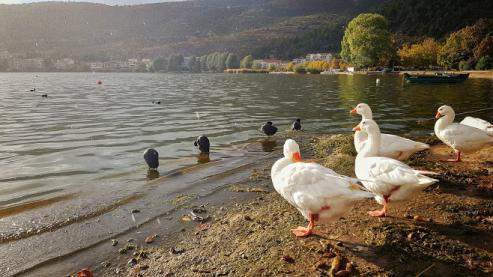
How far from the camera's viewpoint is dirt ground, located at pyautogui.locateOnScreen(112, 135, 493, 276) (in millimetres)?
5148

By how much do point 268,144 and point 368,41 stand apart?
4045 inches

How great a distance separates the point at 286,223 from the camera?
22.4 ft

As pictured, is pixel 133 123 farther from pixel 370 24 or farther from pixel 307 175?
pixel 370 24

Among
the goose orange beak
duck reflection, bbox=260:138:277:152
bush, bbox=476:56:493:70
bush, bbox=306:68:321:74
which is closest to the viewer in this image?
the goose orange beak

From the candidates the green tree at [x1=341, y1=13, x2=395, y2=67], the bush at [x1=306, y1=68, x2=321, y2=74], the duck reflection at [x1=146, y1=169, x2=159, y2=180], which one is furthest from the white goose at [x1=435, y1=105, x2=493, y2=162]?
the bush at [x1=306, y1=68, x2=321, y2=74]

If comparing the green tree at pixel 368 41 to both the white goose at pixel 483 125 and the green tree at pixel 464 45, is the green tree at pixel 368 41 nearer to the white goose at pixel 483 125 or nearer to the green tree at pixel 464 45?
the green tree at pixel 464 45

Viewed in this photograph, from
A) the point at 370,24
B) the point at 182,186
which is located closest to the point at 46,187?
the point at 182,186

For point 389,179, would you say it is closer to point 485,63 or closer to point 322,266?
point 322,266

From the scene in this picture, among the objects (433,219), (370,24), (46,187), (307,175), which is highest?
(370,24)

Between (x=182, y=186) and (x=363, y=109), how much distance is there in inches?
218

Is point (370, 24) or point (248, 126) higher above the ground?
point (370, 24)

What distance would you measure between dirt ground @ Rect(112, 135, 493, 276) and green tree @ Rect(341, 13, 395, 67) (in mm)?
107984

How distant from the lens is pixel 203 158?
1378 cm

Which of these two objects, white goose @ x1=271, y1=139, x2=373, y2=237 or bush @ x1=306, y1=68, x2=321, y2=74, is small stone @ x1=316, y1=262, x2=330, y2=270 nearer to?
white goose @ x1=271, y1=139, x2=373, y2=237
